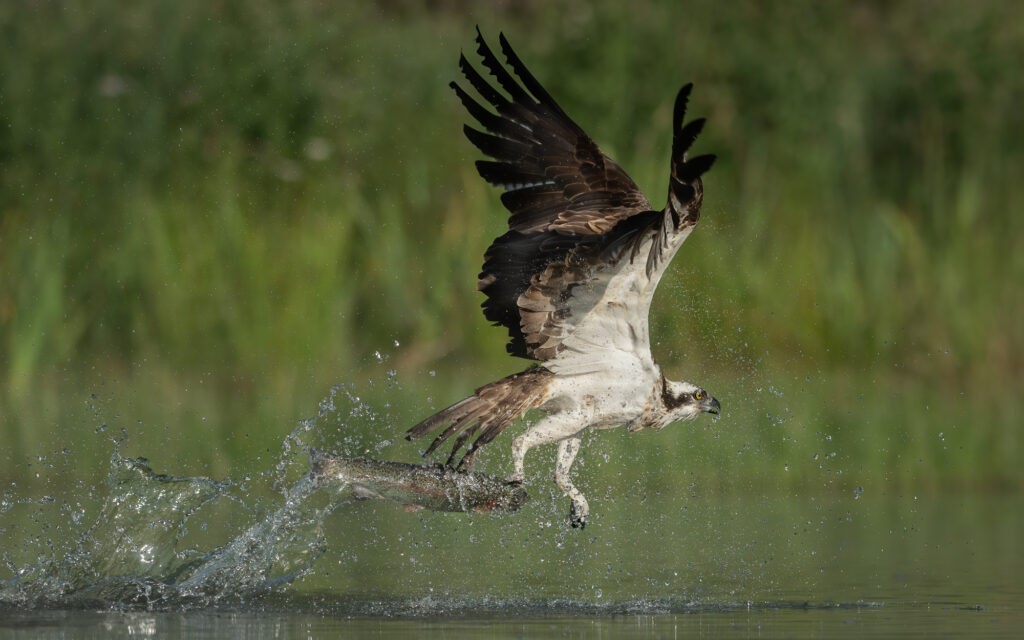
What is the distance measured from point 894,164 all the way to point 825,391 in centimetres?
267

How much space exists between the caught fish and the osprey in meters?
0.10

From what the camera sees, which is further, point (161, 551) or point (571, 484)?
point (571, 484)

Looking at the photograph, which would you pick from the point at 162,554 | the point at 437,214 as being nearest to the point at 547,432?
the point at 162,554

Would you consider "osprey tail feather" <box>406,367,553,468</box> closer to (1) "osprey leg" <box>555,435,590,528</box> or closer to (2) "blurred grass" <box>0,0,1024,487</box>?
(1) "osprey leg" <box>555,435,590,528</box>

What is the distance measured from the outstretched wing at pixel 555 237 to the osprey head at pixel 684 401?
0.34 metres

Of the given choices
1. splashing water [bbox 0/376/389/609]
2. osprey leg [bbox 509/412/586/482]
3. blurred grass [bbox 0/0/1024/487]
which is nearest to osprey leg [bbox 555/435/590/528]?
osprey leg [bbox 509/412/586/482]

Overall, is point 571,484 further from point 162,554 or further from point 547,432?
point 162,554

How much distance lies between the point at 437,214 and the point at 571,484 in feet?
20.0

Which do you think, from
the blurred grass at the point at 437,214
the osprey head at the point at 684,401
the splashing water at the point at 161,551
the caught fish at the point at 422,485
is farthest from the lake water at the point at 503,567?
the blurred grass at the point at 437,214

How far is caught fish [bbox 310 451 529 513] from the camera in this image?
8.75m

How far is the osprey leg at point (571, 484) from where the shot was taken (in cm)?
917

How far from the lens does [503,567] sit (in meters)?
9.62

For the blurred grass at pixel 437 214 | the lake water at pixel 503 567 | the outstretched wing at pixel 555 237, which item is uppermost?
the blurred grass at pixel 437 214

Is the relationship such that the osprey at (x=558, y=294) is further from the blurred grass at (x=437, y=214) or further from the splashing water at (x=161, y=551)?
the blurred grass at (x=437, y=214)
